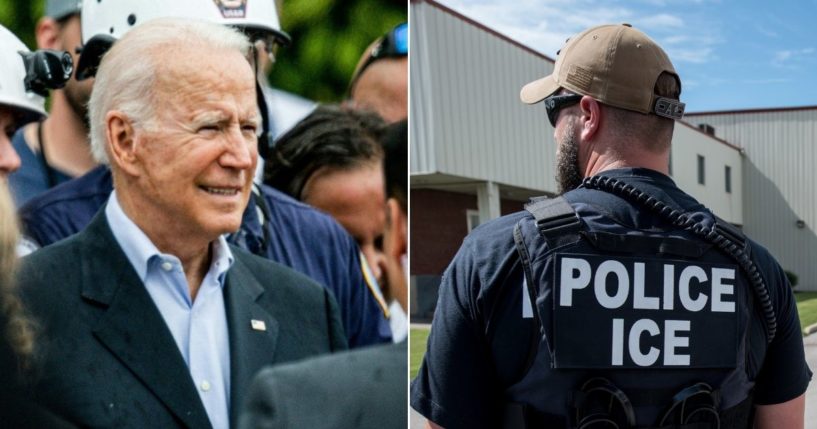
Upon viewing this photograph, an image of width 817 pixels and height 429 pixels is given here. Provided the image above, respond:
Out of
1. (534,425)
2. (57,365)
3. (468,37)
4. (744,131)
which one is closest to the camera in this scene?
(534,425)

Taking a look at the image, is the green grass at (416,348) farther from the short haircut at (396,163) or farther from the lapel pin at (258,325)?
the lapel pin at (258,325)

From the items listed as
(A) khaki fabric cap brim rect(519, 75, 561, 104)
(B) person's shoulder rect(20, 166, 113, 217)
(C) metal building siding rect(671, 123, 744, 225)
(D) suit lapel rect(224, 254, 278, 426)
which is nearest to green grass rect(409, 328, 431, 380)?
(D) suit lapel rect(224, 254, 278, 426)

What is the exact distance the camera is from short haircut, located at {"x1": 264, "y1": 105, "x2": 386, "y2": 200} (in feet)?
8.67

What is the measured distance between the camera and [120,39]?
2.32m

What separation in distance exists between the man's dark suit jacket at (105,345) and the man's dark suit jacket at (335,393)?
0.10 metres

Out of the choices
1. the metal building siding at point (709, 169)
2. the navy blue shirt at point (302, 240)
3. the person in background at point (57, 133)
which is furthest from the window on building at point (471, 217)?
the person in background at point (57, 133)

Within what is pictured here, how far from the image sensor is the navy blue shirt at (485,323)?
5.61 feet

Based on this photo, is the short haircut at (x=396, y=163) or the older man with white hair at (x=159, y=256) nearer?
the older man with white hair at (x=159, y=256)

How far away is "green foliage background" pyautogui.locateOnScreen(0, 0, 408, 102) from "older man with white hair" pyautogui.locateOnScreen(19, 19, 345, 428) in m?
0.19

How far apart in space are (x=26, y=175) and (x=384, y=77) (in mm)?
1218

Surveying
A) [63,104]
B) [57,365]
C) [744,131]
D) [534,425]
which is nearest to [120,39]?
[63,104]

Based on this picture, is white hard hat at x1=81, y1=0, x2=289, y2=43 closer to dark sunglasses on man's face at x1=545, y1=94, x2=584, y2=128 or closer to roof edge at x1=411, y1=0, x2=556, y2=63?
dark sunglasses on man's face at x1=545, y1=94, x2=584, y2=128

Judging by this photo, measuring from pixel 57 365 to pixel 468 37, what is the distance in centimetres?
1072

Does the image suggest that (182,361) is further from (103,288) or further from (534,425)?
(534,425)
